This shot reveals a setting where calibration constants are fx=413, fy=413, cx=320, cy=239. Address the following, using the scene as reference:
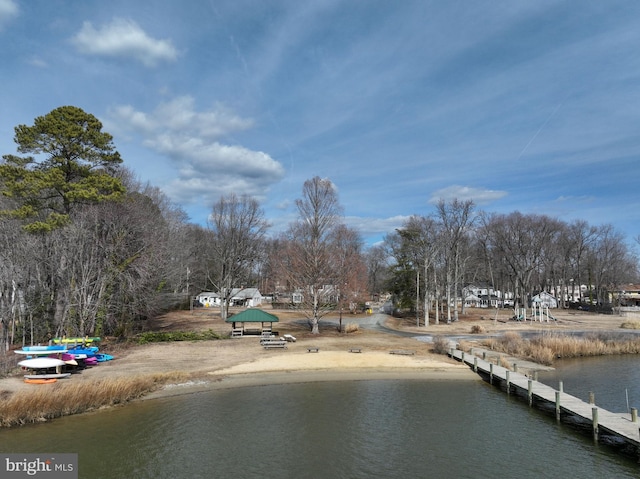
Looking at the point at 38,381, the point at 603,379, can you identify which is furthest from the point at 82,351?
the point at 603,379

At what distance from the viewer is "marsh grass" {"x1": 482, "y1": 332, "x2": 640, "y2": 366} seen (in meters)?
30.4

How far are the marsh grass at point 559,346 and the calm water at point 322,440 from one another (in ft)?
39.4

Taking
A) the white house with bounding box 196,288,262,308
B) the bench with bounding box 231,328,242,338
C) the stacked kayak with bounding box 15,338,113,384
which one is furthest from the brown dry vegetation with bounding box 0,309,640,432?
the white house with bounding box 196,288,262,308

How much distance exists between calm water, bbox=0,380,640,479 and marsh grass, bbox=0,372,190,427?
2.11 feet

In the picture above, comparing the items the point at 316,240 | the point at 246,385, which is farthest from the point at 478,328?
the point at 246,385

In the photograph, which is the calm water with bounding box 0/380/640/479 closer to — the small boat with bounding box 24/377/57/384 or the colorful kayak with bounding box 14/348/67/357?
the small boat with bounding box 24/377/57/384

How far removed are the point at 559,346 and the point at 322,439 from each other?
82.4 ft

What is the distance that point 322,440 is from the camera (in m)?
14.6

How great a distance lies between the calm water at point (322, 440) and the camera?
40.7 ft

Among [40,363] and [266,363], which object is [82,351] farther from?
[266,363]

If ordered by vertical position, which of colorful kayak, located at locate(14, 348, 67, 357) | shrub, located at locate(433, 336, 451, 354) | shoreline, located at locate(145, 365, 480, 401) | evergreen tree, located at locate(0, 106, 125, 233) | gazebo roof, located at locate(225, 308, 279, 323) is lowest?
shoreline, located at locate(145, 365, 480, 401)

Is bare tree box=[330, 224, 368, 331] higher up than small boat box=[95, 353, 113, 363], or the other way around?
bare tree box=[330, 224, 368, 331]

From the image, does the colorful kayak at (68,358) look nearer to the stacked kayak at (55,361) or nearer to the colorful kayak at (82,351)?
the stacked kayak at (55,361)

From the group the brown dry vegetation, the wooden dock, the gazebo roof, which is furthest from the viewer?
the gazebo roof
